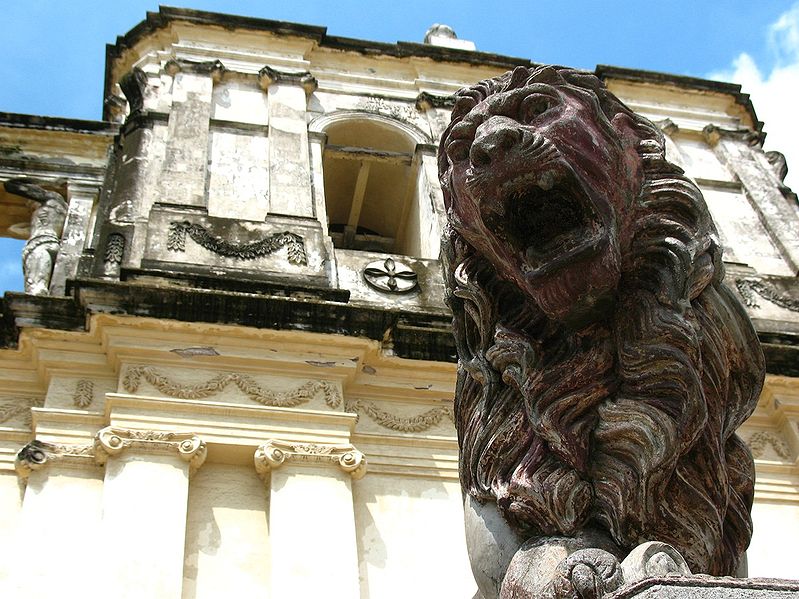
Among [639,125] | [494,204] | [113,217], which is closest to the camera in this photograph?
[494,204]

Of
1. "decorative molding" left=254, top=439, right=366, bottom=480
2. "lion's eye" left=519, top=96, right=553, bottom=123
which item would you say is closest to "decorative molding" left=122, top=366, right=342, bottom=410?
"decorative molding" left=254, top=439, right=366, bottom=480

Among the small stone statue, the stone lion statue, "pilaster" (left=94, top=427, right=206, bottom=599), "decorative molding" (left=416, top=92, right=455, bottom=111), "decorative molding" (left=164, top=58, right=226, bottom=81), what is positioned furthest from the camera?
"decorative molding" (left=416, top=92, right=455, bottom=111)

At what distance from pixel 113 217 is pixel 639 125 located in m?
6.26

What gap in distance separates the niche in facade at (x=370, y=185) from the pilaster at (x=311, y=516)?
4604 mm

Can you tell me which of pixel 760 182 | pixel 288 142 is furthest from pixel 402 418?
pixel 760 182

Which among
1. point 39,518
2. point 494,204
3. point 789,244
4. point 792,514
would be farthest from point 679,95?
point 494,204

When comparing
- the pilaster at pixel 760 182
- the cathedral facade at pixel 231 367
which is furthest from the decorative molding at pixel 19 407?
the pilaster at pixel 760 182

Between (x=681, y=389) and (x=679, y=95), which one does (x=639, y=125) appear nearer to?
(x=681, y=389)

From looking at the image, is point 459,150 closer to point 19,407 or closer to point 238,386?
point 238,386

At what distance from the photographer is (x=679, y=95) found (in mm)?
13188

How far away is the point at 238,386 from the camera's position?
6.83 metres

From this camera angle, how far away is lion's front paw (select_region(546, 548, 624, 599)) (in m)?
2.17

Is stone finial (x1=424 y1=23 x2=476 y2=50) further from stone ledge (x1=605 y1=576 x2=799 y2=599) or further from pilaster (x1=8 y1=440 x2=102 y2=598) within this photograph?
stone ledge (x1=605 y1=576 x2=799 y2=599)

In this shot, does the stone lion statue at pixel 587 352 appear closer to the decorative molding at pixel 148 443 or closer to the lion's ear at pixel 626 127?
the lion's ear at pixel 626 127
